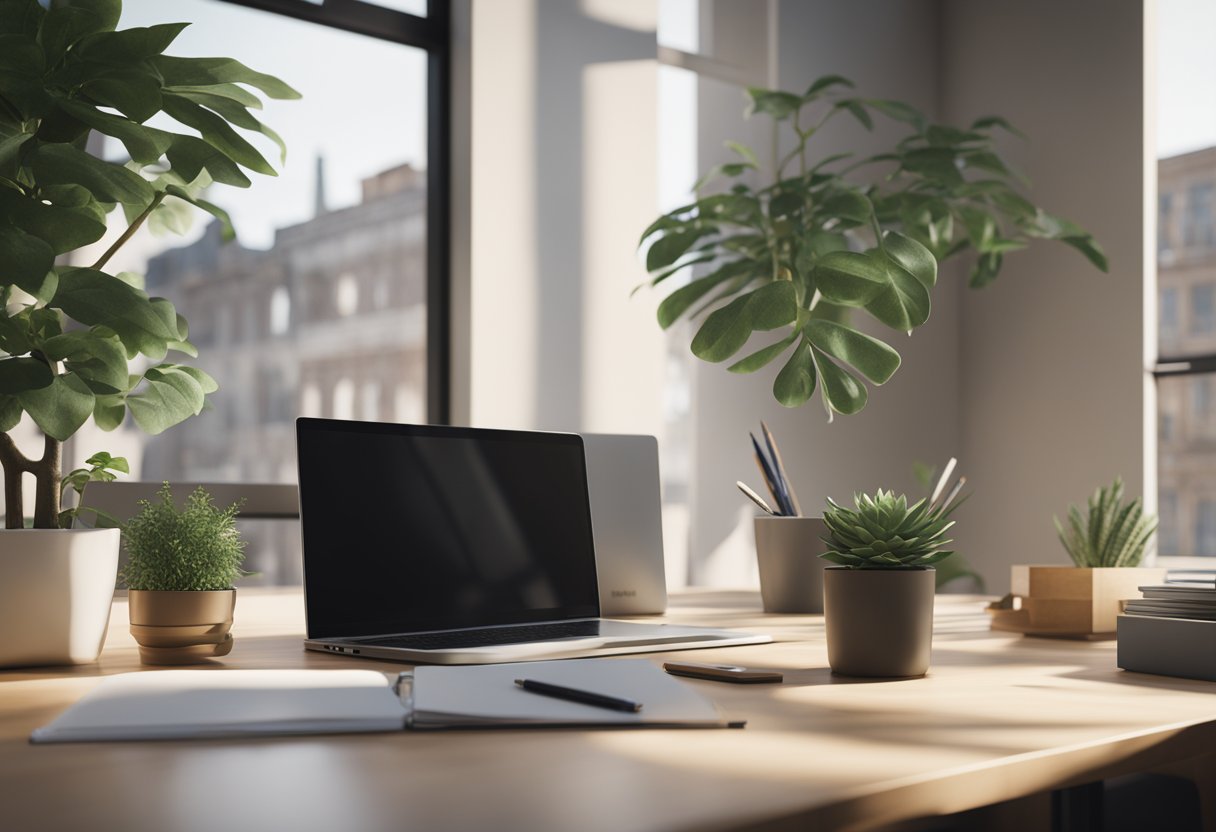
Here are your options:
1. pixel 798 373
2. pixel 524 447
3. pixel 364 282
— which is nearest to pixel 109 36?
pixel 524 447

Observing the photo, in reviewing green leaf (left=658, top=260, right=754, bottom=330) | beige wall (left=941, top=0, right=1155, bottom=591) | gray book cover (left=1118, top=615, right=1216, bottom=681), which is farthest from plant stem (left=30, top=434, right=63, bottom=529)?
beige wall (left=941, top=0, right=1155, bottom=591)

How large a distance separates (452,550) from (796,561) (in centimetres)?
55

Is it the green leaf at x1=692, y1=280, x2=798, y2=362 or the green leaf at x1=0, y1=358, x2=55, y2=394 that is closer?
the green leaf at x1=0, y1=358, x2=55, y2=394

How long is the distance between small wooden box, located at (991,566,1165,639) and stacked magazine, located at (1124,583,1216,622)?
0.24m

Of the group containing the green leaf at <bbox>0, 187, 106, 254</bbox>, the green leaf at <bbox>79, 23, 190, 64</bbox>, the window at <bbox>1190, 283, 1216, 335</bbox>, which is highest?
the window at <bbox>1190, 283, 1216, 335</bbox>

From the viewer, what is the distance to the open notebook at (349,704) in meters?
0.69

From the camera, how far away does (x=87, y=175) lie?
0.90 meters

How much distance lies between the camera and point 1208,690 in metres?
0.94

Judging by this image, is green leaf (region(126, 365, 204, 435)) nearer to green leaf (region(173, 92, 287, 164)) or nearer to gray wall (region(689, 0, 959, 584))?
green leaf (region(173, 92, 287, 164))

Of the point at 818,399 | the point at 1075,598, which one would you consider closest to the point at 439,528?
the point at 1075,598

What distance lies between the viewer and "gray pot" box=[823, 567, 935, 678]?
0.99 metres

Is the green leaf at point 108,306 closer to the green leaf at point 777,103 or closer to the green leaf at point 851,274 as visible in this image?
the green leaf at point 851,274

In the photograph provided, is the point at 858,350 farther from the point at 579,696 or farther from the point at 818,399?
the point at 818,399

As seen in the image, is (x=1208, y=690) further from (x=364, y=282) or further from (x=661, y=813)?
(x=364, y=282)
